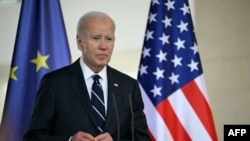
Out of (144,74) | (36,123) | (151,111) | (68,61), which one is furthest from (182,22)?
(36,123)

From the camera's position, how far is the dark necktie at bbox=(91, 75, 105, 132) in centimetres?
152

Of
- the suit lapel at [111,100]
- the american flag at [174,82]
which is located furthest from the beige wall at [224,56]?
the suit lapel at [111,100]

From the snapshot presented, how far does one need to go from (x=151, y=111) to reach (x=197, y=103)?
12.2 inches

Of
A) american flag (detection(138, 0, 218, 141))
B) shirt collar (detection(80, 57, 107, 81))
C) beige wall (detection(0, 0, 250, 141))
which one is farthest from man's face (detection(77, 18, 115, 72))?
beige wall (detection(0, 0, 250, 141))

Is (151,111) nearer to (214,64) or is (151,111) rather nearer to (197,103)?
(197,103)

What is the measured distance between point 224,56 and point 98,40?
1.37m

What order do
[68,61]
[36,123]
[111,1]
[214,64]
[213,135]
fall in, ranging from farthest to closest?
[111,1] → [214,64] → [68,61] → [213,135] → [36,123]

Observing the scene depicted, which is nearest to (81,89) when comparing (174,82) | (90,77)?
(90,77)

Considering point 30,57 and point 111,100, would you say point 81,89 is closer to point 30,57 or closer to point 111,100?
point 111,100

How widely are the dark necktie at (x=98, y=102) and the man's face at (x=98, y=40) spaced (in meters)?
0.10

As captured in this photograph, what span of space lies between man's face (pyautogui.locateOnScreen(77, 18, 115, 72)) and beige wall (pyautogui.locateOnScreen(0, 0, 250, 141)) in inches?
44.4

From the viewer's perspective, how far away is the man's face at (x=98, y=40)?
156cm

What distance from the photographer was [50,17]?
2.43 metres

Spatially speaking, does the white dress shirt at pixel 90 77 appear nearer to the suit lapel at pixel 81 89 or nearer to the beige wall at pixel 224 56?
the suit lapel at pixel 81 89
